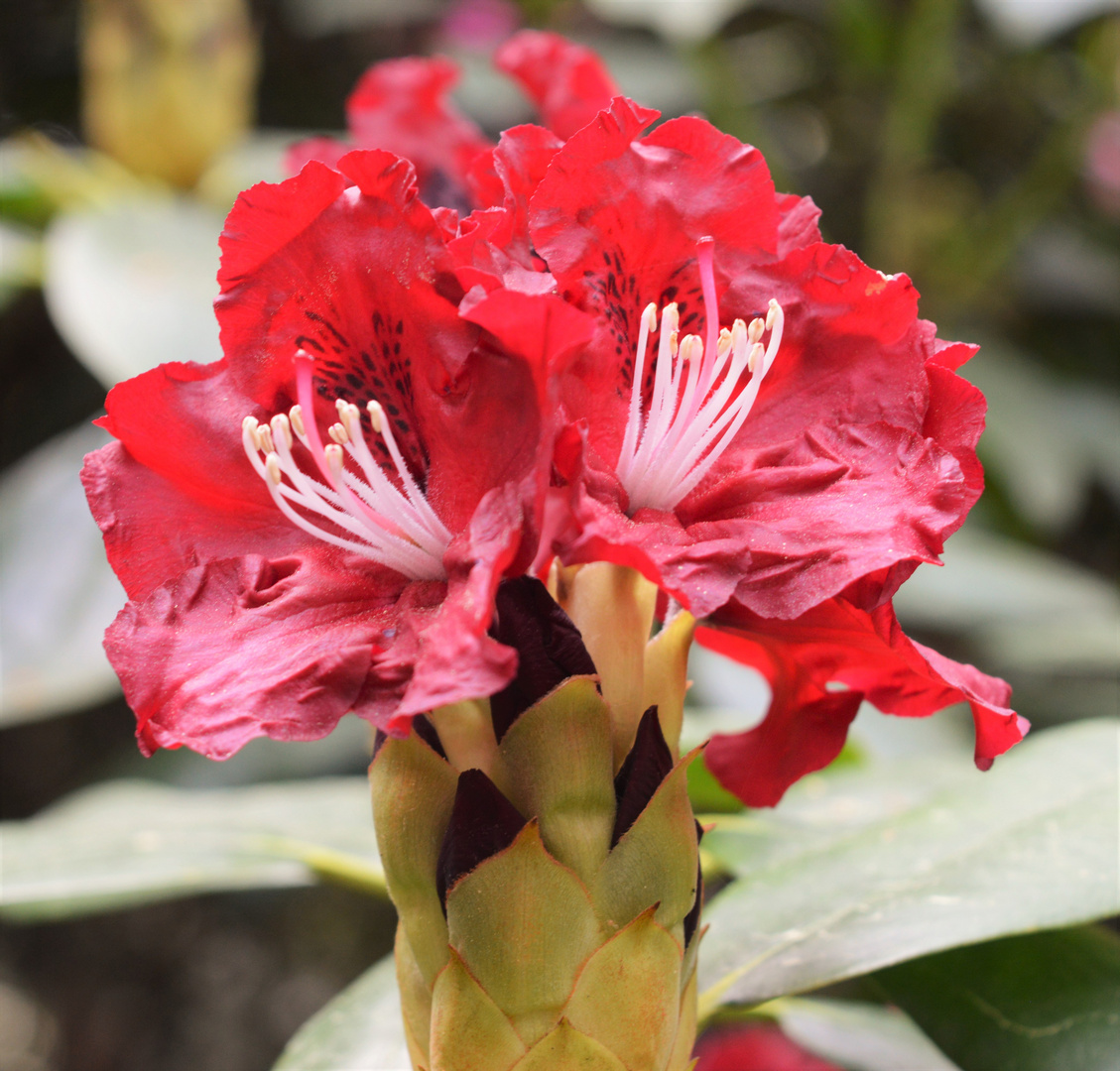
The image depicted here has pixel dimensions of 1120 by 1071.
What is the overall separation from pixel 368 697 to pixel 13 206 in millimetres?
1419

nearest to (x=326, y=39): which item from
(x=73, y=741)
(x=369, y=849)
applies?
(x=73, y=741)

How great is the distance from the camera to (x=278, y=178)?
1406mm

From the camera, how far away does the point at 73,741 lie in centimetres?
159

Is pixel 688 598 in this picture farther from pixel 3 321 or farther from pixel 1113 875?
pixel 3 321

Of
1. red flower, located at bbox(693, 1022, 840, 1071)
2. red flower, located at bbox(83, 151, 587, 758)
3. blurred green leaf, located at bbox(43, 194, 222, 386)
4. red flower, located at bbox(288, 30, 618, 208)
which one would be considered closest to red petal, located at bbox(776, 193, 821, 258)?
red flower, located at bbox(83, 151, 587, 758)

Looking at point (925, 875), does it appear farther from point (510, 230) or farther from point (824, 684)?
point (510, 230)

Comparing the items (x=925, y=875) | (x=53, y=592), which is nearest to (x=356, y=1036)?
(x=925, y=875)

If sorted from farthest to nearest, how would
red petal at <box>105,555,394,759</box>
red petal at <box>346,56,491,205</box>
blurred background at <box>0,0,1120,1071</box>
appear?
1. blurred background at <box>0,0,1120,1071</box>
2. red petal at <box>346,56,491,205</box>
3. red petal at <box>105,555,394,759</box>

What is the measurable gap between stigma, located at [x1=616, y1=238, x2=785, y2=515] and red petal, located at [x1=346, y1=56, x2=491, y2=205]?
433mm

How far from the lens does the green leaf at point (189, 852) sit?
0.71 meters

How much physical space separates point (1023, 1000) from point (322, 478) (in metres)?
0.42

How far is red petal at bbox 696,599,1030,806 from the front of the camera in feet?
1.41

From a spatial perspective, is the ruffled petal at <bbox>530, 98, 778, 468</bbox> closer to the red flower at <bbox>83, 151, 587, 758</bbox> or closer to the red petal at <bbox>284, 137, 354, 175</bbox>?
the red flower at <bbox>83, 151, 587, 758</bbox>

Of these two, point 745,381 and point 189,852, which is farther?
point 189,852
